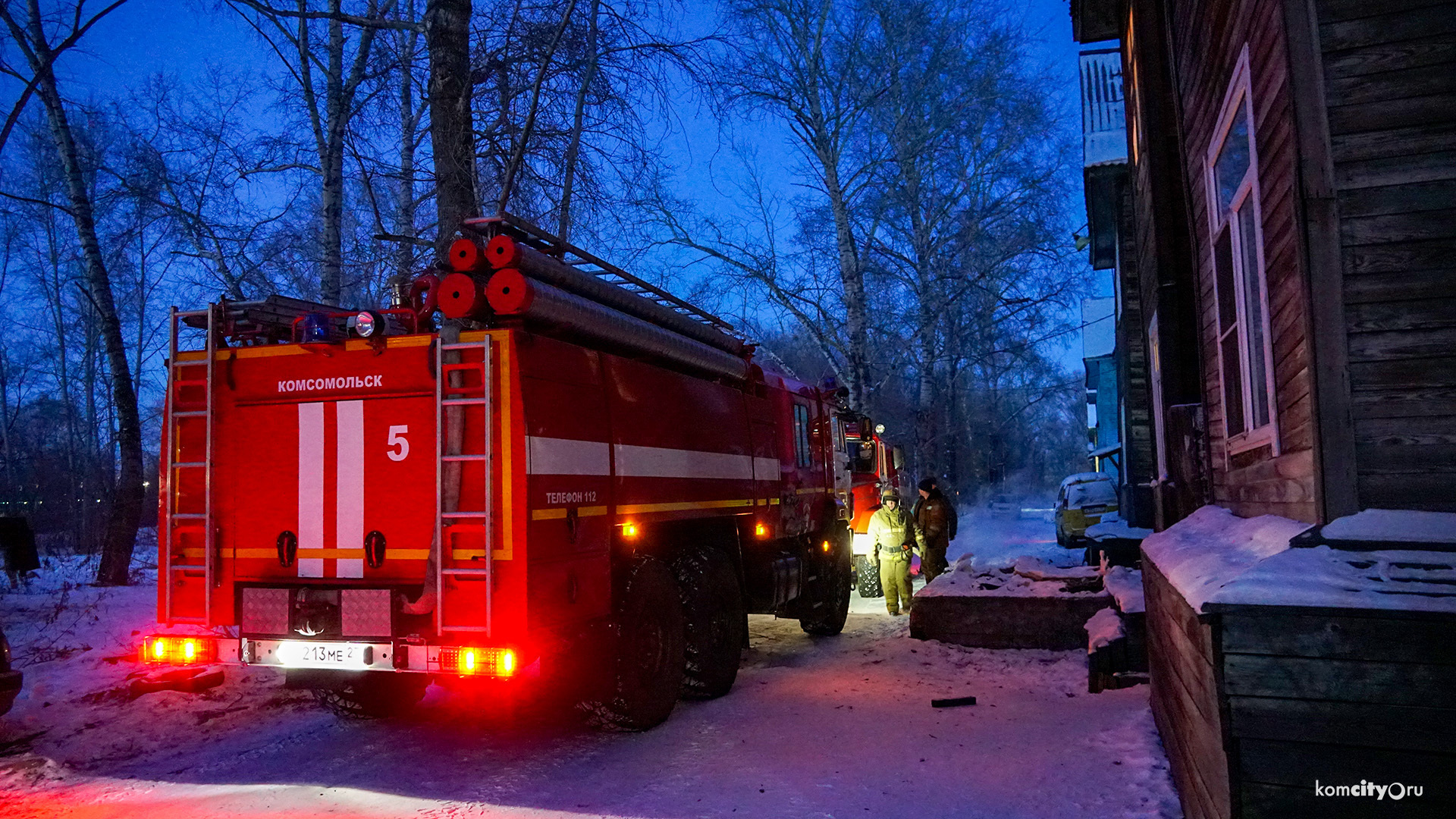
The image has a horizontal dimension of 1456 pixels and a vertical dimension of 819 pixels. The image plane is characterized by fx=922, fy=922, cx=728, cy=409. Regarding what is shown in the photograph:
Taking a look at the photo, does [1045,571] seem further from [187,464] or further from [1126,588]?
[187,464]

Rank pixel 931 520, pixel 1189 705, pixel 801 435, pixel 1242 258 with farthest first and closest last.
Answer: pixel 931 520
pixel 801 435
pixel 1242 258
pixel 1189 705

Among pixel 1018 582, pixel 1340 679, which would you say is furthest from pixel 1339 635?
pixel 1018 582

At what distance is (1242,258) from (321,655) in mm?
5948

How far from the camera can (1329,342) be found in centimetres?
364

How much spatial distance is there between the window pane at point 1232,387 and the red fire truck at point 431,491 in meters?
3.97

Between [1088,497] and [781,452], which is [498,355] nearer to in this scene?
[781,452]

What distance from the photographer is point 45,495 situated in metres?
31.8

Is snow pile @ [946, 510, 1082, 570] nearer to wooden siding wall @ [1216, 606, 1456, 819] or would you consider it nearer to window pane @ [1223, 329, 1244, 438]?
window pane @ [1223, 329, 1244, 438]

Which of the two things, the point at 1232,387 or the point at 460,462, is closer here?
the point at 460,462

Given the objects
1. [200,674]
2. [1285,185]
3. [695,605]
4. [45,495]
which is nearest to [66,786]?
[200,674]

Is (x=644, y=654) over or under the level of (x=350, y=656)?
under

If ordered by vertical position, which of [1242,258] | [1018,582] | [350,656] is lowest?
[1018,582]

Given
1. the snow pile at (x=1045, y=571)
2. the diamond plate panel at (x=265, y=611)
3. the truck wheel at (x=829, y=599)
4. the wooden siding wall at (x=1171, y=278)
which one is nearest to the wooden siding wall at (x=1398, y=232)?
the wooden siding wall at (x=1171, y=278)

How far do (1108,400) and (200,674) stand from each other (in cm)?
2907
